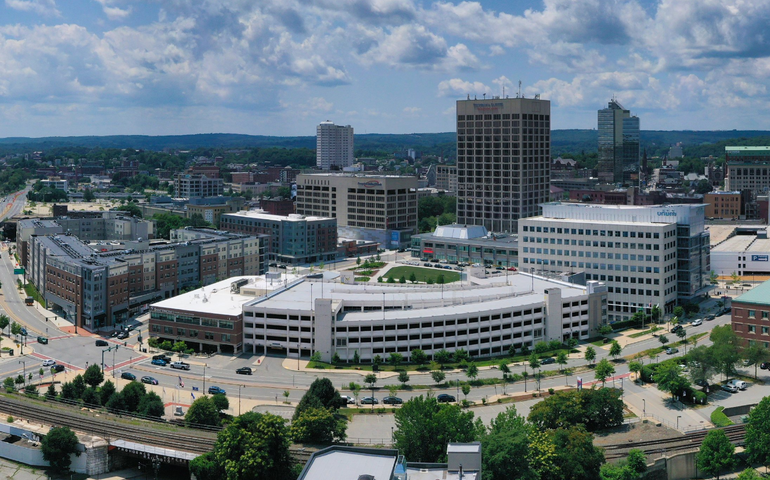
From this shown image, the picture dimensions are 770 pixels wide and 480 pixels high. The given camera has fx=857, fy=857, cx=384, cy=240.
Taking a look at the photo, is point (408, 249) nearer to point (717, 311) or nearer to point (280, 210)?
point (280, 210)

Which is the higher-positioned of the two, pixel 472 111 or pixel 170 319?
pixel 472 111

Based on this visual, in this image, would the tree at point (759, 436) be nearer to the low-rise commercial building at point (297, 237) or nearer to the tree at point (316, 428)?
the tree at point (316, 428)

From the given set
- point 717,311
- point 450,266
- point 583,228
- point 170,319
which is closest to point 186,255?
point 170,319

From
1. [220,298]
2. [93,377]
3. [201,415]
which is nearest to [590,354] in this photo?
[201,415]

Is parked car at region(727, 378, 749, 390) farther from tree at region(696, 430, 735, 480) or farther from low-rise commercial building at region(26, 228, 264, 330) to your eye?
low-rise commercial building at region(26, 228, 264, 330)

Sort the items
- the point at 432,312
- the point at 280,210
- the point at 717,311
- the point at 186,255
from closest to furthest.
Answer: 1. the point at 432,312
2. the point at 717,311
3. the point at 186,255
4. the point at 280,210

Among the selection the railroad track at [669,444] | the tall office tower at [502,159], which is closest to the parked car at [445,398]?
the railroad track at [669,444]

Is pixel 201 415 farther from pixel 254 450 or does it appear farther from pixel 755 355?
pixel 755 355
